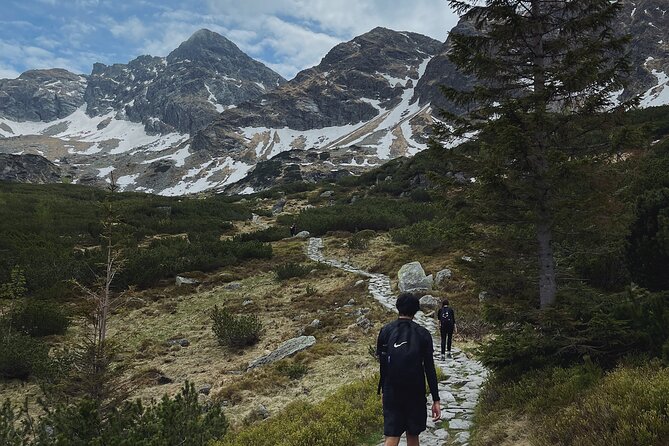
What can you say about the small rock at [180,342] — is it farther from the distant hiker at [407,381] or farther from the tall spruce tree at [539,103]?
the distant hiker at [407,381]

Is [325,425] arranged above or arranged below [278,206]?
below

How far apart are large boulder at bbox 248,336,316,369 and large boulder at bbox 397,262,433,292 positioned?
573 centimetres

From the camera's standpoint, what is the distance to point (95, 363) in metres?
6.94

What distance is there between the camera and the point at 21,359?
10.9 metres

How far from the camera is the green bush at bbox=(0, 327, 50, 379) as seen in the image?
10695 mm

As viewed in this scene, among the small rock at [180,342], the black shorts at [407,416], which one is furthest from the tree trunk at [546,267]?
the small rock at [180,342]

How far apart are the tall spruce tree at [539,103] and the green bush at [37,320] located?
1380cm

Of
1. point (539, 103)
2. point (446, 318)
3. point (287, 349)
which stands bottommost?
point (287, 349)

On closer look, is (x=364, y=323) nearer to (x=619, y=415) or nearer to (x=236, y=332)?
(x=236, y=332)

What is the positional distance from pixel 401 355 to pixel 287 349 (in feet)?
26.6

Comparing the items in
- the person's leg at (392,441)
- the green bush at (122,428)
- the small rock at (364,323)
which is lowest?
the small rock at (364,323)

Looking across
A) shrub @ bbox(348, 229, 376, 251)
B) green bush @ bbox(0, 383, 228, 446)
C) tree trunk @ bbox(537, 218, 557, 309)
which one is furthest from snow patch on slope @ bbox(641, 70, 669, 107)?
green bush @ bbox(0, 383, 228, 446)

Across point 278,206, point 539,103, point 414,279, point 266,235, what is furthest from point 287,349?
point 278,206

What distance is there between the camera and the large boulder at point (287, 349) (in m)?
11.7
